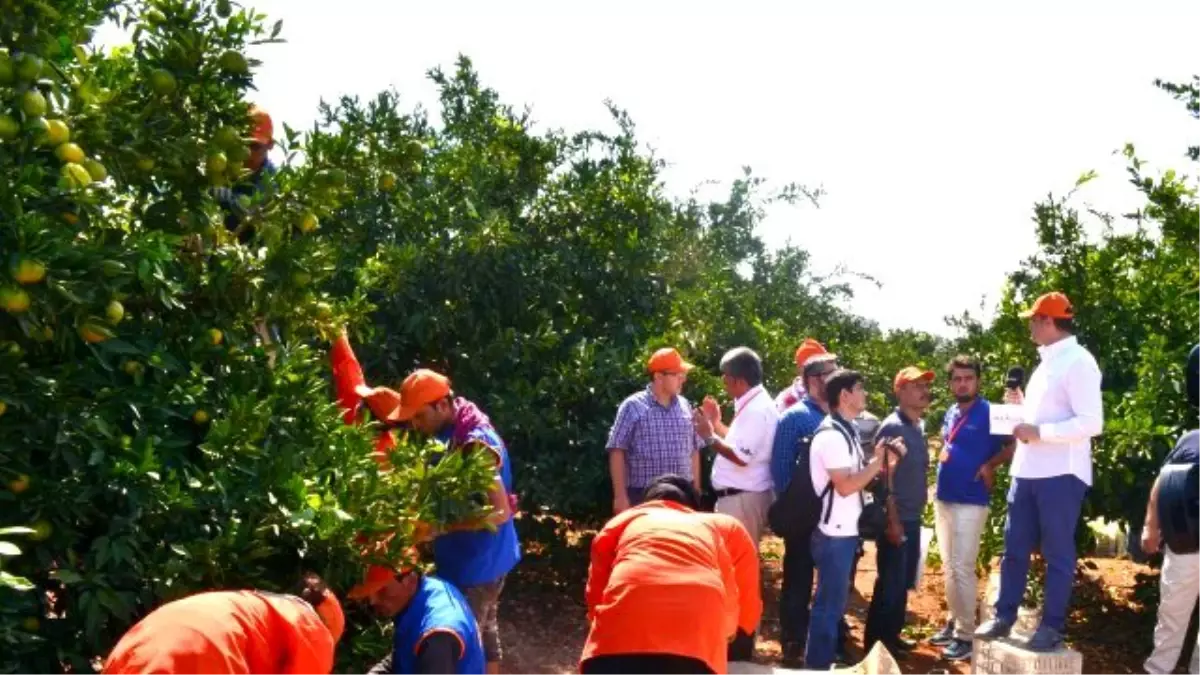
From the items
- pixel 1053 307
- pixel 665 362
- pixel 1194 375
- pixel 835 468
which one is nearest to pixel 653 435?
pixel 665 362

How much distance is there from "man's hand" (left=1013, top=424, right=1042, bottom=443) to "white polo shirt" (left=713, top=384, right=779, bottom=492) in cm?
142

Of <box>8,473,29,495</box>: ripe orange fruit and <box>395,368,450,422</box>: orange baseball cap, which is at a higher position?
<box>395,368,450,422</box>: orange baseball cap

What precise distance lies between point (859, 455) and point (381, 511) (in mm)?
3869

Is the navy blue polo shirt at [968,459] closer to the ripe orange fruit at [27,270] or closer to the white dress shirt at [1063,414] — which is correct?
the white dress shirt at [1063,414]

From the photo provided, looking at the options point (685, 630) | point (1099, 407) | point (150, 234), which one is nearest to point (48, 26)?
point (150, 234)

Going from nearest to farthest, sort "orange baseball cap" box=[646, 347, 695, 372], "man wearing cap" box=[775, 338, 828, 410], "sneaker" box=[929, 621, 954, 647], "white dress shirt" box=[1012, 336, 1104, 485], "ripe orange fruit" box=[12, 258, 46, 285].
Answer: "ripe orange fruit" box=[12, 258, 46, 285], "white dress shirt" box=[1012, 336, 1104, 485], "orange baseball cap" box=[646, 347, 695, 372], "sneaker" box=[929, 621, 954, 647], "man wearing cap" box=[775, 338, 828, 410]

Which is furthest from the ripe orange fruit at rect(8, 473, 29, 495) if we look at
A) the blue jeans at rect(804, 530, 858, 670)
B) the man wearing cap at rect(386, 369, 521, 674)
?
the blue jeans at rect(804, 530, 858, 670)

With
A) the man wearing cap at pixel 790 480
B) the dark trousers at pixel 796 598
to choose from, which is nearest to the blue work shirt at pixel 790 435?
the man wearing cap at pixel 790 480

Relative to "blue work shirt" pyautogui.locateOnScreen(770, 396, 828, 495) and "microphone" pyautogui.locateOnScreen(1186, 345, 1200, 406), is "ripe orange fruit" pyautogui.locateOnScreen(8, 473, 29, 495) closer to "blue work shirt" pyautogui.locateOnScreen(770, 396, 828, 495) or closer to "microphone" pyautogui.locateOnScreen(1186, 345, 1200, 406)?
"blue work shirt" pyautogui.locateOnScreen(770, 396, 828, 495)

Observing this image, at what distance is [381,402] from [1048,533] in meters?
3.77

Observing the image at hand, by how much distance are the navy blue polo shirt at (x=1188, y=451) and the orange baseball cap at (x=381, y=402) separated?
3984 mm

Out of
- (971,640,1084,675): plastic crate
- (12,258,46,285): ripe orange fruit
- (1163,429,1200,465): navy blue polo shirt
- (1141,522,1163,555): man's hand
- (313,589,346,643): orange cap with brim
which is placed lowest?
(971,640,1084,675): plastic crate

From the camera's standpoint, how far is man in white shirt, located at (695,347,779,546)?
24.5 feet

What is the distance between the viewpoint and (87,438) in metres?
3.00
